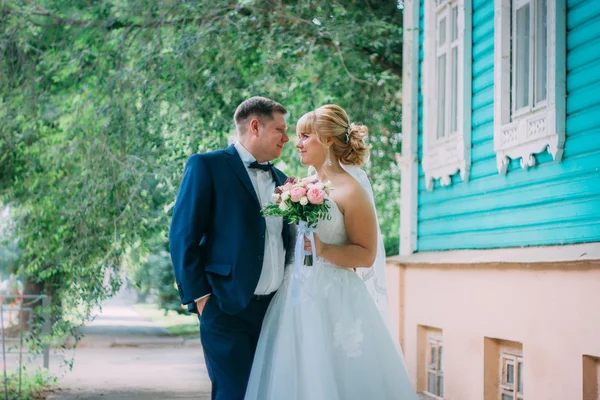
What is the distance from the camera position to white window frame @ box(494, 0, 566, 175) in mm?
8141

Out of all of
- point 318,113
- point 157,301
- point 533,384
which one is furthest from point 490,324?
point 157,301

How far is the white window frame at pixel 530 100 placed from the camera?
8141 mm

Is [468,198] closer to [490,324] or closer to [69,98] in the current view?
[490,324]

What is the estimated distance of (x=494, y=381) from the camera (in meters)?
9.59

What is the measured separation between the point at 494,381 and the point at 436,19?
4.73 metres

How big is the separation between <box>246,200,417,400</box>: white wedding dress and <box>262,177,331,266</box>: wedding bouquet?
0.29m

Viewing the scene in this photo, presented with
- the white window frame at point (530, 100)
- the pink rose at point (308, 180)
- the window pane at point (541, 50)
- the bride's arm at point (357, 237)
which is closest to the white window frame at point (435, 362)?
the white window frame at point (530, 100)

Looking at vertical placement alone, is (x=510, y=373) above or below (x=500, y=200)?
below

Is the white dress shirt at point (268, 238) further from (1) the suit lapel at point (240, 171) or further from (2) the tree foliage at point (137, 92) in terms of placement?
(2) the tree foliage at point (137, 92)

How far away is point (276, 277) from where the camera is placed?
5.90 m

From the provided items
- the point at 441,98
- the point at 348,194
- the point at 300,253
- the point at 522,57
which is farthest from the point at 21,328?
the point at 348,194

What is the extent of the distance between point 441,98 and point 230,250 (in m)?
6.63

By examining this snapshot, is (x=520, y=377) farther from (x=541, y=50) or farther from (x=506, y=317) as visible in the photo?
(x=541, y=50)

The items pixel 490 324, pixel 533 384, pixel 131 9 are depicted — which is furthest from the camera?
pixel 131 9
